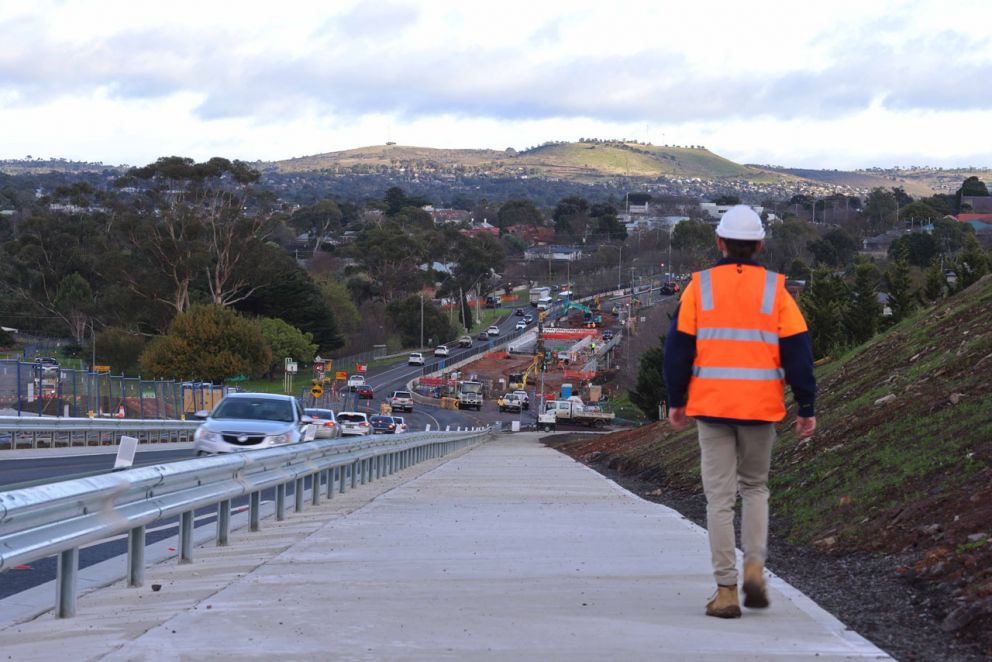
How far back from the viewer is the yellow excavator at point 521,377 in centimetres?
10862

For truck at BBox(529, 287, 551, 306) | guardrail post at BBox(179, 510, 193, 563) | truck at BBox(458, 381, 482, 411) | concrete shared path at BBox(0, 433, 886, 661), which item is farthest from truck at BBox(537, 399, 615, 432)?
truck at BBox(529, 287, 551, 306)

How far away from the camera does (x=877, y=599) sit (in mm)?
9164

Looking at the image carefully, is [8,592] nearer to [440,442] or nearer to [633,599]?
[633,599]

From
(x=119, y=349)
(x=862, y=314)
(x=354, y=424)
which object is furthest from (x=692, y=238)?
(x=862, y=314)

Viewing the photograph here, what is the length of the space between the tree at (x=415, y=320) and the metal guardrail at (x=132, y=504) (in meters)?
110

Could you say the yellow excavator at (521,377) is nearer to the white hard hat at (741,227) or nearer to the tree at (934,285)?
the tree at (934,285)

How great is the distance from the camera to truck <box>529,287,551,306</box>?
175625 mm

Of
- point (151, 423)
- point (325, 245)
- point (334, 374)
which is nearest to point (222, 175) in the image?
point (334, 374)

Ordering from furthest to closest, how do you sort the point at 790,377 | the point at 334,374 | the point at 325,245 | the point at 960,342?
the point at 325,245 < the point at 334,374 < the point at 960,342 < the point at 790,377

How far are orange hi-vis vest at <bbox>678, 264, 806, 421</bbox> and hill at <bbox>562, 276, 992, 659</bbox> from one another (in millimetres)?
1654

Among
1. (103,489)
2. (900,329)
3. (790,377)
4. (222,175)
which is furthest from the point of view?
(222,175)

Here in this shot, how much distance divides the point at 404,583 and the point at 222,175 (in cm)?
7657

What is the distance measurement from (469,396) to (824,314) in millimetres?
57526

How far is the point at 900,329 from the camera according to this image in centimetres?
2659
